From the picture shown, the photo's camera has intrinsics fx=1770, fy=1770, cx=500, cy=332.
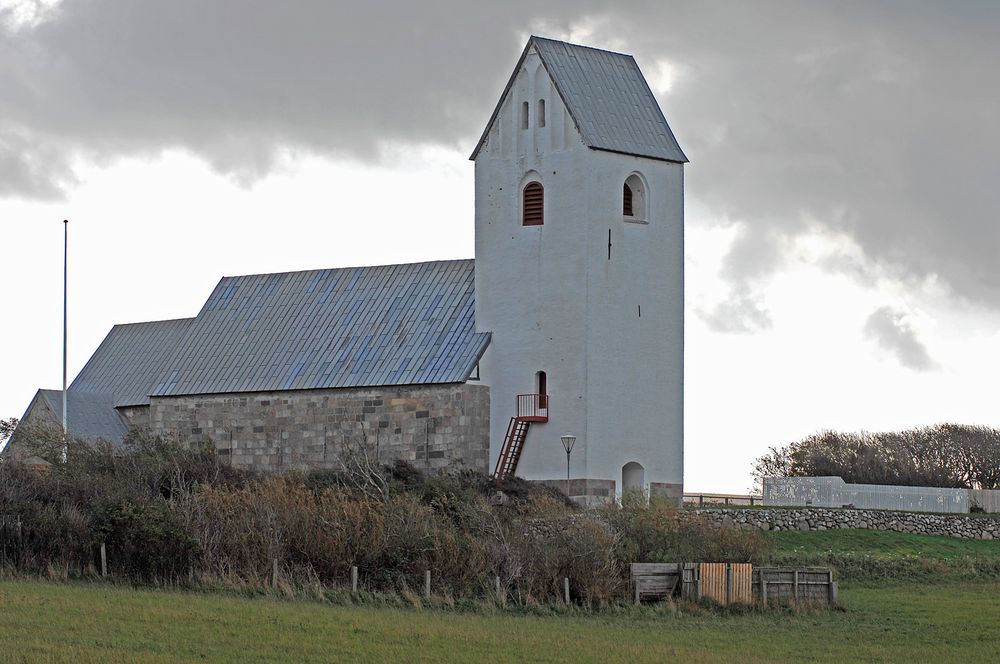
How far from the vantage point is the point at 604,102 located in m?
46.6

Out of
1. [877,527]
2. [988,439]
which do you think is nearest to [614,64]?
[877,527]

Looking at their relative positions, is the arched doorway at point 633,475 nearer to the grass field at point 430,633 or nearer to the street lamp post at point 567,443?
the street lamp post at point 567,443

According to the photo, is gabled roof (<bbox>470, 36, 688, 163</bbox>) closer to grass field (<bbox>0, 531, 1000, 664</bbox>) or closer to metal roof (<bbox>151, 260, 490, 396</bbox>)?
metal roof (<bbox>151, 260, 490, 396</bbox>)

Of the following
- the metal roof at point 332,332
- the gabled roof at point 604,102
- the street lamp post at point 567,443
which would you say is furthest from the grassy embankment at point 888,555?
the gabled roof at point 604,102

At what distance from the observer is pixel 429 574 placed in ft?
108

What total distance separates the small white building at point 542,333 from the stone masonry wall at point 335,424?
0.16ft

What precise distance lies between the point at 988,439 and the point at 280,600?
5396 cm

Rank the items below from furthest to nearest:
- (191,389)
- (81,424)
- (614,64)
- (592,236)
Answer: (81,424) < (191,389) < (614,64) < (592,236)

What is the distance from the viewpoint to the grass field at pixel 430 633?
24969 mm

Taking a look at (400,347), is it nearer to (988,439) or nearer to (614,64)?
(614,64)

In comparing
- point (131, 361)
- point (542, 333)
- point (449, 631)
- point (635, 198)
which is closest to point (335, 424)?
point (542, 333)

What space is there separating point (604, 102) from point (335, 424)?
36.9 feet

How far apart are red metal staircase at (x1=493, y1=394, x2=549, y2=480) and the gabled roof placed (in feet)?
21.8

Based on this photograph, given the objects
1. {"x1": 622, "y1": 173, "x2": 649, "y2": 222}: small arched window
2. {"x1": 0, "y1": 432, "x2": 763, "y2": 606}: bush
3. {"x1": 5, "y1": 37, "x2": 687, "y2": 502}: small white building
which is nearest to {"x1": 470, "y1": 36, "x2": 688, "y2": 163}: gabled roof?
{"x1": 5, "y1": 37, "x2": 687, "y2": 502}: small white building
